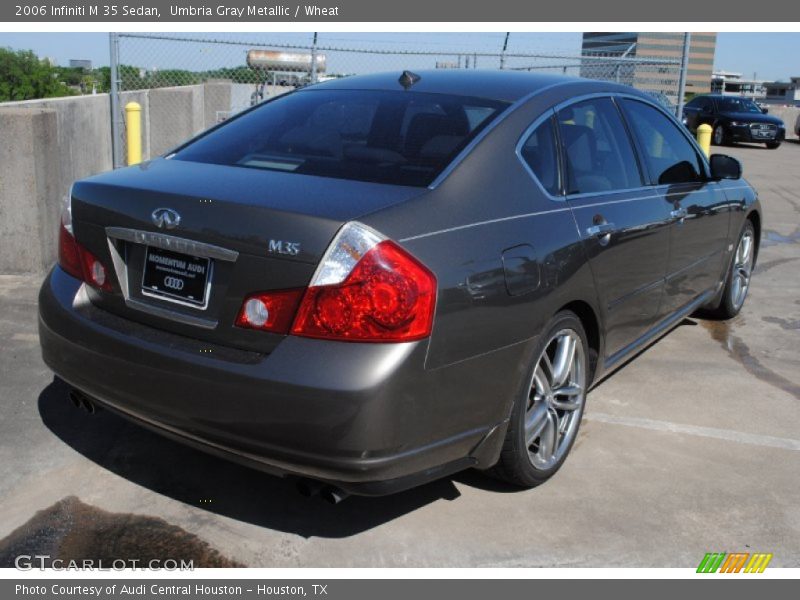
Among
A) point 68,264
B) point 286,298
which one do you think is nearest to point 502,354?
point 286,298

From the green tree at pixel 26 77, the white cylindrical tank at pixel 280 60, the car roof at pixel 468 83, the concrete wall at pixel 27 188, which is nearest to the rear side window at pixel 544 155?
the car roof at pixel 468 83

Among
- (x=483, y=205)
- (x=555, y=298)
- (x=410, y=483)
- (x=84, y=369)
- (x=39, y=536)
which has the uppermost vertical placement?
(x=483, y=205)

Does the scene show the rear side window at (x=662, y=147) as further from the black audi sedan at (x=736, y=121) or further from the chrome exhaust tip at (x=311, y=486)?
the black audi sedan at (x=736, y=121)

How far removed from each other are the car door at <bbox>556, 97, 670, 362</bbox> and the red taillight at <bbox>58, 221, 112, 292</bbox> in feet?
6.28

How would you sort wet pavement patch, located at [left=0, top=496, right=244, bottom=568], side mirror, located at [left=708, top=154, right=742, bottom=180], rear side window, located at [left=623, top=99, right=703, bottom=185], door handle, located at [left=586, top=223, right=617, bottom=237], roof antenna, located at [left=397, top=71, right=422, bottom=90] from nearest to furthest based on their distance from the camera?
wet pavement patch, located at [left=0, top=496, right=244, bottom=568], door handle, located at [left=586, top=223, right=617, bottom=237], roof antenna, located at [left=397, top=71, right=422, bottom=90], rear side window, located at [left=623, top=99, right=703, bottom=185], side mirror, located at [left=708, top=154, right=742, bottom=180]

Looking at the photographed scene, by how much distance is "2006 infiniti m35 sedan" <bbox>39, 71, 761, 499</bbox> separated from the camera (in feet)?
9.16

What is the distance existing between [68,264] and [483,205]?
5.41 ft

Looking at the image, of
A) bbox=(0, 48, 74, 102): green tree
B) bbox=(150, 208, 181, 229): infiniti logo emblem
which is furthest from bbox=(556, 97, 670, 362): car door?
bbox=(0, 48, 74, 102): green tree

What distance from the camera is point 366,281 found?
279 cm

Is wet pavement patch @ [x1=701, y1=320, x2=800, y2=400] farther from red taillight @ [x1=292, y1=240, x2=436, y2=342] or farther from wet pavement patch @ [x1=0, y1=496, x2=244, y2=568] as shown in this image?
wet pavement patch @ [x1=0, y1=496, x2=244, y2=568]

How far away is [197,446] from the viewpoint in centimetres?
306

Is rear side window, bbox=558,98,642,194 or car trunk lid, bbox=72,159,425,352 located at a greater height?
rear side window, bbox=558,98,642,194

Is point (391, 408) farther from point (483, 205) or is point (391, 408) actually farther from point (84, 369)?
point (84, 369)

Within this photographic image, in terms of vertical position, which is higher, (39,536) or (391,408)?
(391,408)
